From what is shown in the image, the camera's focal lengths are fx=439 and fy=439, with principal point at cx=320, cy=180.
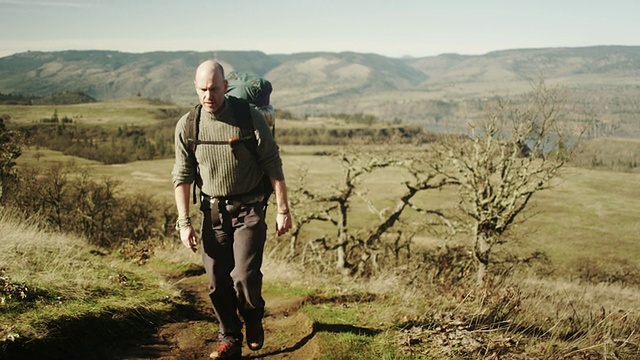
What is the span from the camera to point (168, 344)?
4105 millimetres

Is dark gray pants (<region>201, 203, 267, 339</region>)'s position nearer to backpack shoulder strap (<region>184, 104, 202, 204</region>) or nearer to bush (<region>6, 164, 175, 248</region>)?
backpack shoulder strap (<region>184, 104, 202, 204</region>)

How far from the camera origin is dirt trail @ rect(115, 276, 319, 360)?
3.89m

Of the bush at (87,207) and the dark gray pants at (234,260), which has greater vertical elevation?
the dark gray pants at (234,260)

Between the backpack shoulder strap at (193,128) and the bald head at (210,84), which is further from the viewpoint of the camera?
the backpack shoulder strap at (193,128)

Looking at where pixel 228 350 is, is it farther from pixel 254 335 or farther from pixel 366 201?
A: pixel 366 201

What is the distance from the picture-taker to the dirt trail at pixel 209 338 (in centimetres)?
389

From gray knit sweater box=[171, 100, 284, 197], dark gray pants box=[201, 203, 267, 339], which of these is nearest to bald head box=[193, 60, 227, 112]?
gray knit sweater box=[171, 100, 284, 197]

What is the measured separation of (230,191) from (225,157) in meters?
0.29

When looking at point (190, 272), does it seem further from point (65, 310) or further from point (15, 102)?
point (15, 102)

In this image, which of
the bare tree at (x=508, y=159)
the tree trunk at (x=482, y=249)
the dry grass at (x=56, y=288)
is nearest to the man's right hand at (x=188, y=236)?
the dry grass at (x=56, y=288)

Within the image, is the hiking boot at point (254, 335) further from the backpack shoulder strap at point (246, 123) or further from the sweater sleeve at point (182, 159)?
the backpack shoulder strap at point (246, 123)

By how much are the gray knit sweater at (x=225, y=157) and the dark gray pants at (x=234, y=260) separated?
22 cm

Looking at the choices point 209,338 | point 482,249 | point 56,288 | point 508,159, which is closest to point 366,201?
point 482,249

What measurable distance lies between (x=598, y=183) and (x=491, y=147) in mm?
77069
